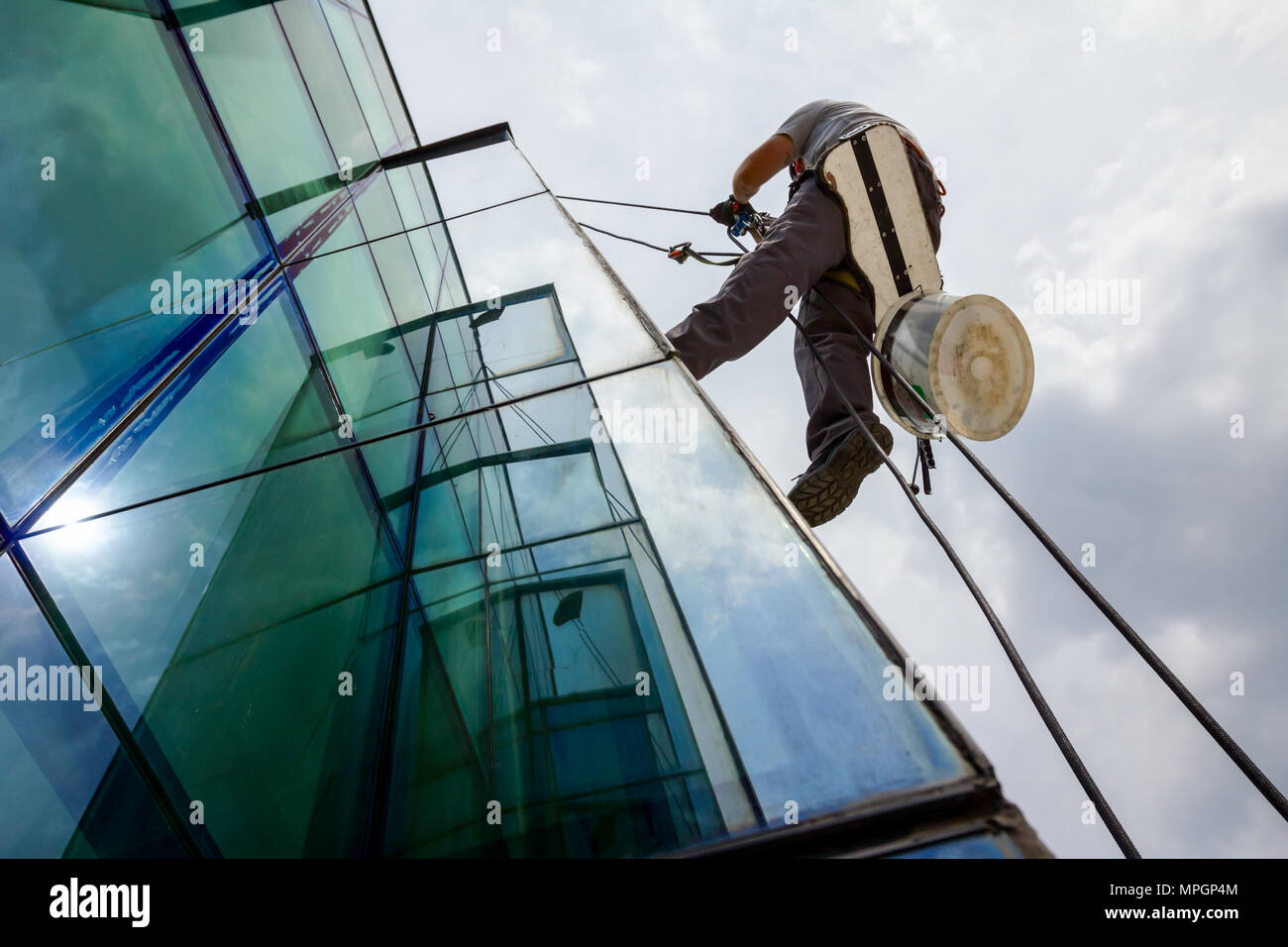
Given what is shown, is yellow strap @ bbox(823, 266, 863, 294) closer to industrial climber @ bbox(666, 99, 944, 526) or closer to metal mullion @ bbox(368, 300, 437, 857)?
industrial climber @ bbox(666, 99, 944, 526)

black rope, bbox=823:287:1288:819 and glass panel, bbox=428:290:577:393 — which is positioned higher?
glass panel, bbox=428:290:577:393

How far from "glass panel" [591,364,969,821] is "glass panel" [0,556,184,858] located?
125cm

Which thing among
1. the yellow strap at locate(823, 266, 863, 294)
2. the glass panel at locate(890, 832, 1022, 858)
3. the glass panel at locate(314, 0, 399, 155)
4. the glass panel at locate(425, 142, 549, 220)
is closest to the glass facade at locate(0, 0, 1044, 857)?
the glass panel at locate(890, 832, 1022, 858)

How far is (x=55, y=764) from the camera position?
5.05ft

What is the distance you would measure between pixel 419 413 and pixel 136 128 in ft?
5.27

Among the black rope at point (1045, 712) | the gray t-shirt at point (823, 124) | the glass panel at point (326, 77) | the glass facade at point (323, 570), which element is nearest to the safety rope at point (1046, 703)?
the black rope at point (1045, 712)

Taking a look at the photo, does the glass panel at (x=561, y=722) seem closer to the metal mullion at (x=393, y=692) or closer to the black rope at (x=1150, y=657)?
the metal mullion at (x=393, y=692)

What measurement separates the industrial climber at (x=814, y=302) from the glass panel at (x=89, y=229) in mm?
1770

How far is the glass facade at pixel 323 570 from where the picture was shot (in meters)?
1.37

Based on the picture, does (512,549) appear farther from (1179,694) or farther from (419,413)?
(1179,694)

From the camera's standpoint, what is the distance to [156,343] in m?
2.33

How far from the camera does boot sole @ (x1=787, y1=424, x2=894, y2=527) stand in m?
3.39

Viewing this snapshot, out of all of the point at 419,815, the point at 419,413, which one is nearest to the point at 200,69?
the point at 419,413
